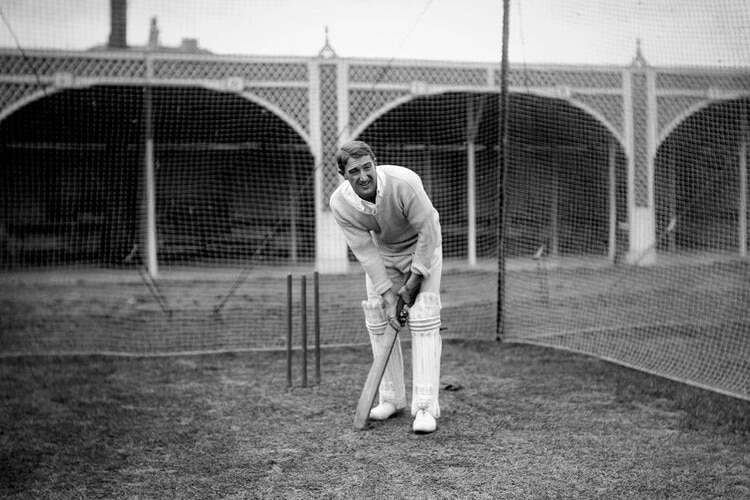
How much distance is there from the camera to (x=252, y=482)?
2885mm

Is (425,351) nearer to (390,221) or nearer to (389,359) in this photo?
(389,359)

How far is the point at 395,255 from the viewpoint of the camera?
373 cm

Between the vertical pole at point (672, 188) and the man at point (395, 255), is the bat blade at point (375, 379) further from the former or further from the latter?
the vertical pole at point (672, 188)

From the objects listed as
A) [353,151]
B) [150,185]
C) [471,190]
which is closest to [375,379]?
[353,151]

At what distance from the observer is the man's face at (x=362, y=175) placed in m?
3.27

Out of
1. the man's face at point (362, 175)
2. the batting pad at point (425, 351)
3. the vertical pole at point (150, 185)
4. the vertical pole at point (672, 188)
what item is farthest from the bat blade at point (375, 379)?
the vertical pole at point (150, 185)

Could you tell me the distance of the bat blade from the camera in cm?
356

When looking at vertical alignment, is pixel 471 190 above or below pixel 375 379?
above

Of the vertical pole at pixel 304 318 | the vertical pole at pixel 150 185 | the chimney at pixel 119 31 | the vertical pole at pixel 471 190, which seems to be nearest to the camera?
the vertical pole at pixel 304 318

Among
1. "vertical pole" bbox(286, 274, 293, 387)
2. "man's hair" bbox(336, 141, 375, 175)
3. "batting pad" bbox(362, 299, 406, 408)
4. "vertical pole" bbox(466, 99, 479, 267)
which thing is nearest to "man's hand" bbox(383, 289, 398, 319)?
"batting pad" bbox(362, 299, 406, 408)

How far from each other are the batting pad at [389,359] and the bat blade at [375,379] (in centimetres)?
15

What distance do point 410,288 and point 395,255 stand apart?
0.94ft

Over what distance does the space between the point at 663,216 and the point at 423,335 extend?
8.79 metres

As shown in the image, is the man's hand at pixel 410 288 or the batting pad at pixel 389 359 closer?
the man's hand at pixel 410 288
